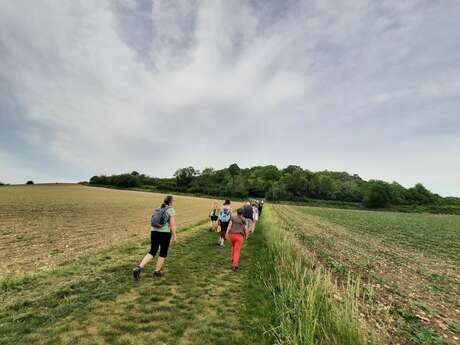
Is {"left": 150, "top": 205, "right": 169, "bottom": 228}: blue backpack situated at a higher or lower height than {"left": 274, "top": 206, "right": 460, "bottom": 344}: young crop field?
higher

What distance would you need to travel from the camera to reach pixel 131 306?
488 cm

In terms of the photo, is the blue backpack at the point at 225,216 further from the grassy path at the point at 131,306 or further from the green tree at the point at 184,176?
the green tree at the point at 184,176

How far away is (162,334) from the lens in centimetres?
392

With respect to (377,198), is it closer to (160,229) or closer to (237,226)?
(237,226)

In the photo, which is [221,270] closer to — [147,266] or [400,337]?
[147,266]

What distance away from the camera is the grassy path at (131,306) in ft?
12.6

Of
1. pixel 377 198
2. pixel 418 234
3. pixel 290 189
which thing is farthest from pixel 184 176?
pixel 418 234

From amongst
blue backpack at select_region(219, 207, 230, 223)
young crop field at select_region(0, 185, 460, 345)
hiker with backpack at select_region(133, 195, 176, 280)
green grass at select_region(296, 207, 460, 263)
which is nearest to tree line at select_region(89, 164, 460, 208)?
green grass at select_region(296, 207, 460, 263)

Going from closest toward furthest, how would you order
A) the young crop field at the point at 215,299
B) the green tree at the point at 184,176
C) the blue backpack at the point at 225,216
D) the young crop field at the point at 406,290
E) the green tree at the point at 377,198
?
1. the young crop field at the point at 215,299
2. the young crop field at the point at 406,290
3. the blue backpack at the point at 225,216
4. the green tree at the point at 377,198
5. the green tree at the point at 184,176

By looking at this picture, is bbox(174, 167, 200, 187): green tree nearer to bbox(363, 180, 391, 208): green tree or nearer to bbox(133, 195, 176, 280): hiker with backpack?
bbox(363, 180, 391, 208): green tree

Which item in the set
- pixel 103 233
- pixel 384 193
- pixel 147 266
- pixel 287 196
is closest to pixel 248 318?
pixel 147 266

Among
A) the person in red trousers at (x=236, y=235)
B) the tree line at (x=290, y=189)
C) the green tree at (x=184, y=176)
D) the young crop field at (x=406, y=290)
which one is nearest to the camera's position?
the young crop field at (x=406, y=290)

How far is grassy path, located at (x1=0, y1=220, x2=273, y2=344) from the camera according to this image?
3.84m

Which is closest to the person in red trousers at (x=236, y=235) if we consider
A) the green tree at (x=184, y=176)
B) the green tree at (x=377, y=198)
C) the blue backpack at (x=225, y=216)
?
the blue backpack at (x=225, y=216)
